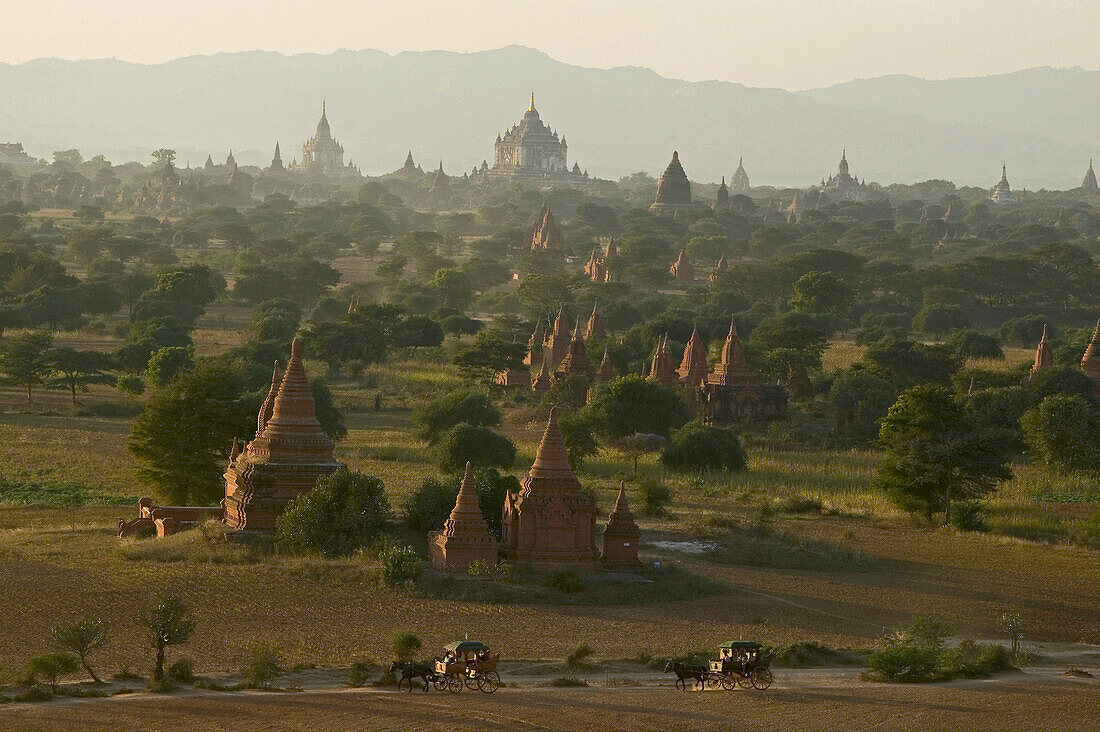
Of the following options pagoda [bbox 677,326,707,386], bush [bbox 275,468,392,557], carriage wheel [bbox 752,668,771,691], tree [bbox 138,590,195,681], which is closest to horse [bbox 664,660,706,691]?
carriage wheel [bbox 752,668,771,691]

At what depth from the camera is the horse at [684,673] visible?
922 inches

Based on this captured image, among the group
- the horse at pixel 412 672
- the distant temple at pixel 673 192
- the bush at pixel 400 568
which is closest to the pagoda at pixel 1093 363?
the bush at pixel 400 568

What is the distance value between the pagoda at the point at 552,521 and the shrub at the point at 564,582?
0.80m

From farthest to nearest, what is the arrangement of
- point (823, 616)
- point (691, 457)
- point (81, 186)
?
point (81, 186) < point (691, 457) < point (823, 616)

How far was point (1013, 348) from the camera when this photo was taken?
80.4 metres

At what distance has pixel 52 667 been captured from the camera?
22.2m

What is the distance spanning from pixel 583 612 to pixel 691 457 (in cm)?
1752

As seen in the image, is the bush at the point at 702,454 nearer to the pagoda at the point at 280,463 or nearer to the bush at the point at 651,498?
the bush at the point at 651,498

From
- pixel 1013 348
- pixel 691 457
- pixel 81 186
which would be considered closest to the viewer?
pixel 691 457

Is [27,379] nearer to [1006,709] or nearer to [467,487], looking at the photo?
[467,487]

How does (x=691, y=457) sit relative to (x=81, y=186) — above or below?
below

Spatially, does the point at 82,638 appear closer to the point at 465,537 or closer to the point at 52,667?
the point at 52,667

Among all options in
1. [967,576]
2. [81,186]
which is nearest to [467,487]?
[967,576]

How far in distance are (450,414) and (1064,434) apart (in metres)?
16.6
